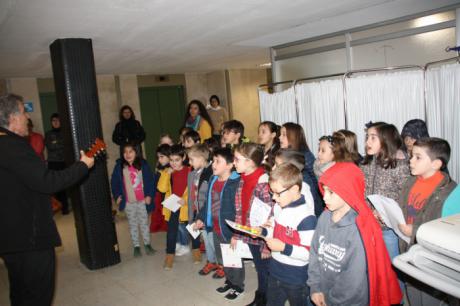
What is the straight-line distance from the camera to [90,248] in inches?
160

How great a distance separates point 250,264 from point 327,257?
2.01m

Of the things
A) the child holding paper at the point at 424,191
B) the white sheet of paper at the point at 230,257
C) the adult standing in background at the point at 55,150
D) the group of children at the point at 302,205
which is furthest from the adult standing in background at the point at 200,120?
the child holding paper at the point at 424,191

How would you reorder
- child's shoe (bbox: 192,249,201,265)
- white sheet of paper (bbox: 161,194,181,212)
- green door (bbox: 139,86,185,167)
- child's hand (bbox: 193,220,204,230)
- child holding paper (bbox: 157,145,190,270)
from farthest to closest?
1. green door (bbox: 139,86,185,167)
2. child's shoe (bbox: 192,249,201,265)
3. child holding paper (bbox: 157,145,190,270)
4. white sheet of paper (bbox: 161,194,181,212)
5. child's hand (bbox: 193,220,204,230)

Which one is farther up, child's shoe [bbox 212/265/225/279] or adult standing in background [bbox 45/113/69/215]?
adult standing in background [bbox 45/113/69/215]

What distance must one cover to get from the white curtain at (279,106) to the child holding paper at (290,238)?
8.86 feet

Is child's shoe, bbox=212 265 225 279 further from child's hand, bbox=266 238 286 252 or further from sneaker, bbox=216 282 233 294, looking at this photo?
child's hand, bbox=266 238 286 252

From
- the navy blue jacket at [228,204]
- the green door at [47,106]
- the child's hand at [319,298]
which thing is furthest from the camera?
the green door at [47,106]

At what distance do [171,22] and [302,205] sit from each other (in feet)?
7.88

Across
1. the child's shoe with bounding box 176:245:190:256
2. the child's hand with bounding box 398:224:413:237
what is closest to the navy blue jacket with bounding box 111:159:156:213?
the child's shoe with bounding box 176:245:190:256

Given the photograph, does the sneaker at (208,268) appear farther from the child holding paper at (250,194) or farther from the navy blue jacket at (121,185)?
the navy blue jacket at (121,185)

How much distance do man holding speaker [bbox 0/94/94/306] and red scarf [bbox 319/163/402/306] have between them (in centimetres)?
187

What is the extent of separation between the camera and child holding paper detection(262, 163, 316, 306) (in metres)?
2.21

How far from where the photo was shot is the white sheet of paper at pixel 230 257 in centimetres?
300

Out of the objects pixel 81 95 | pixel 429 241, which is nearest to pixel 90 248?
pixel 81 95
